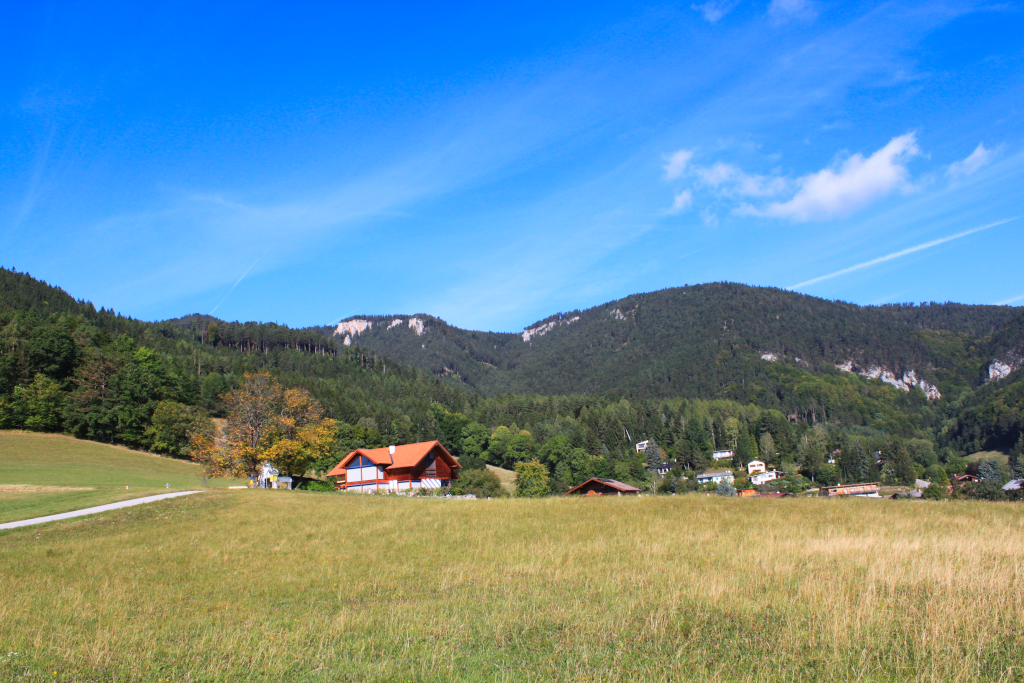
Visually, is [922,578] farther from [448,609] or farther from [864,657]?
[448,609]

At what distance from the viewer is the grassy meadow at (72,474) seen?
26.4 meters

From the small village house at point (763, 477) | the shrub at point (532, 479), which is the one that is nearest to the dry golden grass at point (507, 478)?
the shrub at point (532, 479)

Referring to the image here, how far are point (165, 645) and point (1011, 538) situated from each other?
17270 mm

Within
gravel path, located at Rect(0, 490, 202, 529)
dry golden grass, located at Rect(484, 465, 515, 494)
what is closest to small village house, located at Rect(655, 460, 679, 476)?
dry golden grass, located at Rect(484, 465, 515, 494)

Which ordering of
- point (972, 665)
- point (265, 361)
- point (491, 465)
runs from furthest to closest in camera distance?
point (265, 361) < point (491, 465) < point (972, 665)

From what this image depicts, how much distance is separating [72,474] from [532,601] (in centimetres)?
4993

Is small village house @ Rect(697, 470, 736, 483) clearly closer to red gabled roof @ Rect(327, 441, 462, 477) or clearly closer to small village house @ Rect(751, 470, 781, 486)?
small village house @ Rect(751, 470, 781, 486)

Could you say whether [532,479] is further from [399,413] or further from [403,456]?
[399,413]

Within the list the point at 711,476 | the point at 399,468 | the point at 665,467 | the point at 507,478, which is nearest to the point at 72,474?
the point at 399,468

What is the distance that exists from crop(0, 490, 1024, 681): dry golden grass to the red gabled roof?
44082 millimetres

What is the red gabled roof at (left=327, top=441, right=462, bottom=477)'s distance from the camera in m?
63.1

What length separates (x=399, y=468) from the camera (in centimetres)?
6384

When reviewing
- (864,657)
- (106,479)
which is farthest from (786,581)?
(106,479)

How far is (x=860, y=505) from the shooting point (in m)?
22.1
